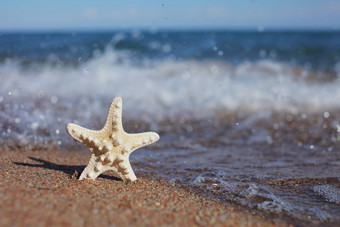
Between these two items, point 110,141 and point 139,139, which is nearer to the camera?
point 110,141

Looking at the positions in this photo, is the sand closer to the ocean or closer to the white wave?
the ocean

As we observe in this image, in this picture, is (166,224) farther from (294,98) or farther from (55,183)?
(294,98)

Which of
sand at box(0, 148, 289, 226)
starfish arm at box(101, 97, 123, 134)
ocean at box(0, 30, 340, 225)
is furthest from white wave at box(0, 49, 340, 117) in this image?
starfish arm at box(101, 97, 123, 134)

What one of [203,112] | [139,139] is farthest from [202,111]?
[139,139]

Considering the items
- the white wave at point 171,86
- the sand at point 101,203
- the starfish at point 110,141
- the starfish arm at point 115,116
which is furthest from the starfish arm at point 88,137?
the white wave at point 171,86

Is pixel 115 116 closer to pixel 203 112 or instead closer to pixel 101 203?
pixel 101 203
